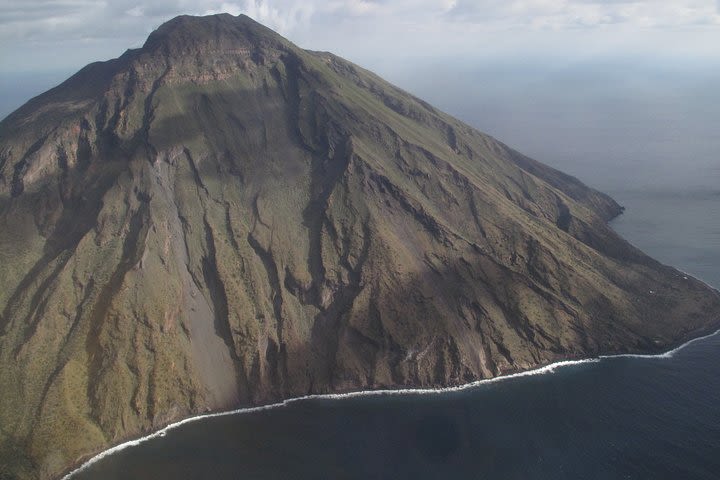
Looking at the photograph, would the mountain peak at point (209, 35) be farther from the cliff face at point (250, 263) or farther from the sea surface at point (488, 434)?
the sea surface at point (488, 434)

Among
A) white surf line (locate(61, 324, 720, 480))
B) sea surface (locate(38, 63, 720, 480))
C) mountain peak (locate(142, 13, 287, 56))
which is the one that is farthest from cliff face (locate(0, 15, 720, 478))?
sea surface (locate(38, 63, 720, 480))

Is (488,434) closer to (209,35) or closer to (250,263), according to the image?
(250,263)

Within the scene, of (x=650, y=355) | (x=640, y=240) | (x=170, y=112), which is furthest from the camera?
(x=640, y=240)

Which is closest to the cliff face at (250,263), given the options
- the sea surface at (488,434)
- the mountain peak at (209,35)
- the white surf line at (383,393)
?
the mountain peak at (209,35)

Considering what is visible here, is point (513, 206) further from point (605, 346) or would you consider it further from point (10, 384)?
point (10, 384)

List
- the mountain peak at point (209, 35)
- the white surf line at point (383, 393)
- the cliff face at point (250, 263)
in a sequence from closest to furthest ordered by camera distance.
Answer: the white surf line at point (383, 393) → the cliff face at point (250, 263) → the mountain peak at point (209, 35)

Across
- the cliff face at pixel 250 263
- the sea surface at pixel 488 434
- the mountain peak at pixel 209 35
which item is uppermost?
the mountain peak at pixel 209 35

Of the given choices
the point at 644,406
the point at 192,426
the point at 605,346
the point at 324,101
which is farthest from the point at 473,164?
the point at 192,426

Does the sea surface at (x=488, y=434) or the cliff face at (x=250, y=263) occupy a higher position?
the cliff face at (x=250, y=263)

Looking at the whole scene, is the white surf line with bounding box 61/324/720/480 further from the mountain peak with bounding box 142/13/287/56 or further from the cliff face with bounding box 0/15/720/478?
the mountain peak with bounding box 142/13/287/56
